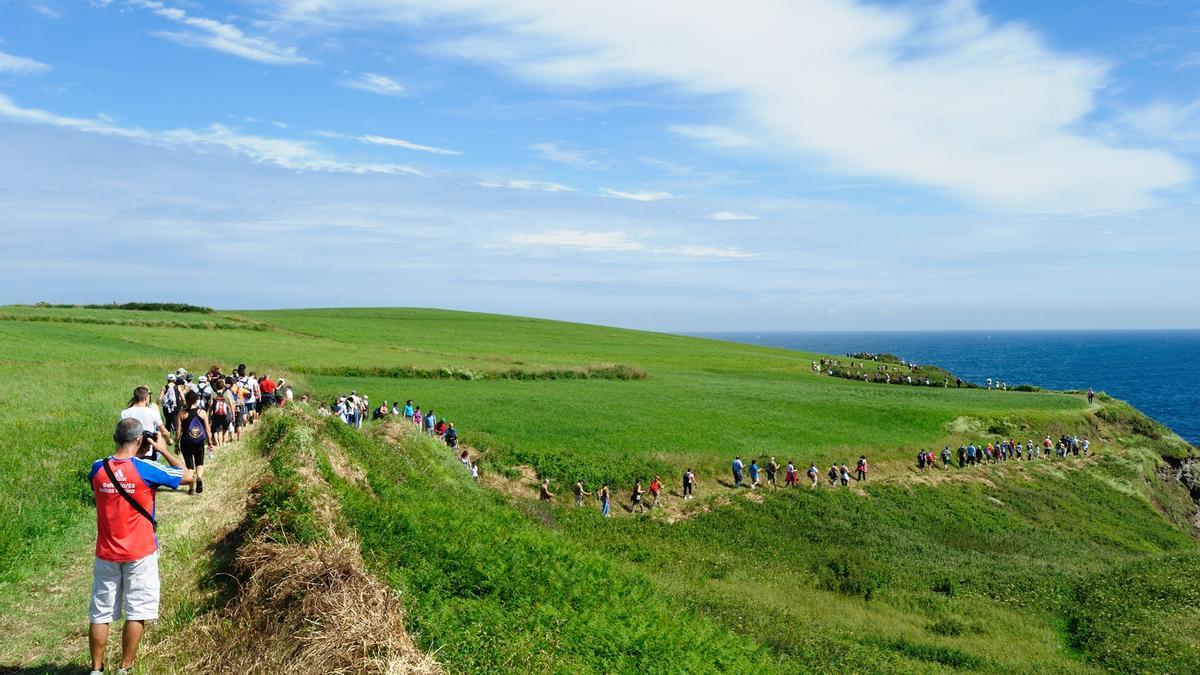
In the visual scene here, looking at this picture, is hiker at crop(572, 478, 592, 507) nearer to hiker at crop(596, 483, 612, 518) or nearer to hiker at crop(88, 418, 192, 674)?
hiker at crop(596, 483, 612, 518)

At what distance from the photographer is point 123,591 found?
7988 millimetres

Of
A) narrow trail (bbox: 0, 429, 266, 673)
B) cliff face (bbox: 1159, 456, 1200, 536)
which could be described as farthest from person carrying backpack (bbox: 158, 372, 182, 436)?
cliff face (bbox: 1159, 456, 1200, 536)

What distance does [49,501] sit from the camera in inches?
527

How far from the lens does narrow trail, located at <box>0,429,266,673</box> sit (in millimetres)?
8531

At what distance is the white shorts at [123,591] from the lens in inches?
309

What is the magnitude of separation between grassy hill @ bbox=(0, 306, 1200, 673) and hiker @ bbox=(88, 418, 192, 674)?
1.56m

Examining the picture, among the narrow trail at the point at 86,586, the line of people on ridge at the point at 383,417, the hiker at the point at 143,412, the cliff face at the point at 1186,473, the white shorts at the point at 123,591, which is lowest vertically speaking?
the cliff face at the point at 1186,473

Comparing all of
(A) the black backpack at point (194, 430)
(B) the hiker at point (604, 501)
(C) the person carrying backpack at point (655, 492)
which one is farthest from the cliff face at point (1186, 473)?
(A) the black backpack at point (194, 430)

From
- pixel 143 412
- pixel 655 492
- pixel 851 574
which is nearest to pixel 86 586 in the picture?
pixel 143 412

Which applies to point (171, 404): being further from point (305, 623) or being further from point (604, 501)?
point (604, 501)

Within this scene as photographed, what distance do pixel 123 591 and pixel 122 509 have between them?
37.2 inches

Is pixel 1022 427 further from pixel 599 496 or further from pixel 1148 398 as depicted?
pixel 1148 398

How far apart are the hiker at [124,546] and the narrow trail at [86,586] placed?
34.1 inches

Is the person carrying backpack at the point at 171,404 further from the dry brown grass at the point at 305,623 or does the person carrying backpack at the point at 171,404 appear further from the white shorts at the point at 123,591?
the white shorts at the point at 123,591
